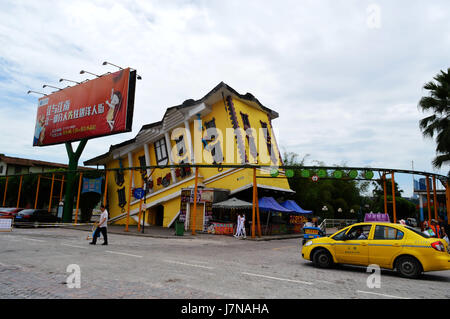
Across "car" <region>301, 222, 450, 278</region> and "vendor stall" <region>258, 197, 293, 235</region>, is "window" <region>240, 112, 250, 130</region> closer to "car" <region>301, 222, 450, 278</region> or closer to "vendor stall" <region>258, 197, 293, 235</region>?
"vendor stall" <region>258, 197, 293, 235</region>

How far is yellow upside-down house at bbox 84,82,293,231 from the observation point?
27188 mm

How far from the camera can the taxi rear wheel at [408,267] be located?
8555 mm

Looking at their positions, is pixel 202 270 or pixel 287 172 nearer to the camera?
pixel 202 270

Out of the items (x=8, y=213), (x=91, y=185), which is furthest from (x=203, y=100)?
(x=8, y=213)

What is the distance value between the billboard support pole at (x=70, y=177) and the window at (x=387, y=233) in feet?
91.6

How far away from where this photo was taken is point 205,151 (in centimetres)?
2895

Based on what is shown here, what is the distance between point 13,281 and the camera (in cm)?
678

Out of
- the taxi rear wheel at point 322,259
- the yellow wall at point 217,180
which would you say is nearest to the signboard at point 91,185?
the yellow wall at point 217,180

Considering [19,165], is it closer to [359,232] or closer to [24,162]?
[24,162]

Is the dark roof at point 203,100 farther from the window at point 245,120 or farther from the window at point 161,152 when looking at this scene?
the window at point 161,152

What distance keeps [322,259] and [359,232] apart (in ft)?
4.61

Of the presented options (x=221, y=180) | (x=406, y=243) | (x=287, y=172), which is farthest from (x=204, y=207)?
(x=406, y=243)
